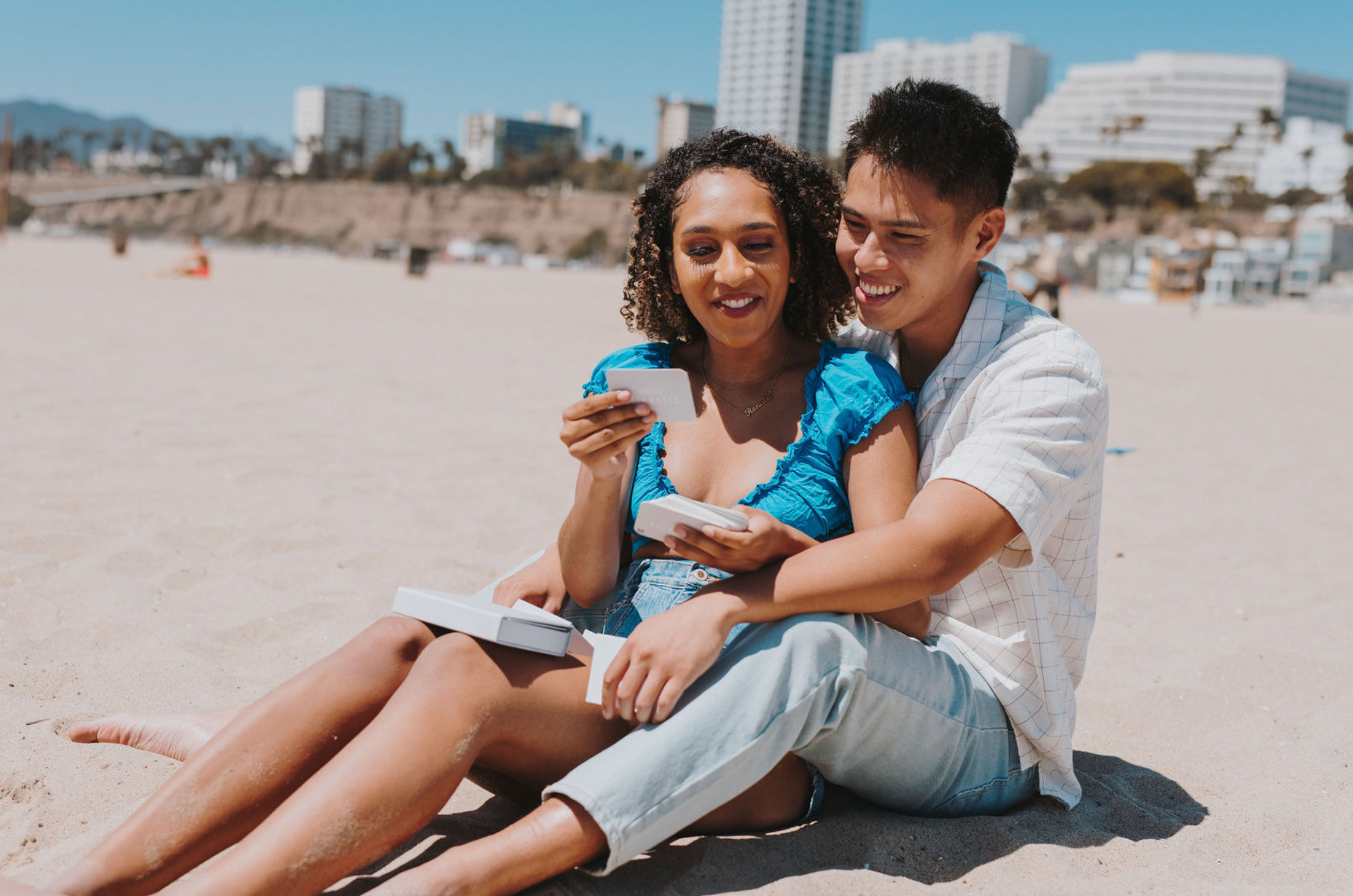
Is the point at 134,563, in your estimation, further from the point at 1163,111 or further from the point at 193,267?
the point at 1163,111

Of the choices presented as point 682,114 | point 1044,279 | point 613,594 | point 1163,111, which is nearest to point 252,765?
point 613,594

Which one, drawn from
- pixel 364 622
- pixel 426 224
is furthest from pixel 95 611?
pixel 426 224

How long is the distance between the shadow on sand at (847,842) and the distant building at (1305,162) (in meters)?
113

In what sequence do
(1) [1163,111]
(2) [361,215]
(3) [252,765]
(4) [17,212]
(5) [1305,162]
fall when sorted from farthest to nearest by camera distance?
(1) [1163,111]
(2) [361,215]
(5) [1305,162]
(4) [17,212]
(3) [252,765]

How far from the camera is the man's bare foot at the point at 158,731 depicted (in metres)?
2.42

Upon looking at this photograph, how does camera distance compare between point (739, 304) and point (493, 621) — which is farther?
point (739, 304)

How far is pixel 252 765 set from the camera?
1.93 metres

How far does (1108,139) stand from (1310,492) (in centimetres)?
13681

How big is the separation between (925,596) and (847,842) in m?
0.55

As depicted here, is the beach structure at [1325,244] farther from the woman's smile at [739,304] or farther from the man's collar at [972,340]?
the woman's smile at [739,304]

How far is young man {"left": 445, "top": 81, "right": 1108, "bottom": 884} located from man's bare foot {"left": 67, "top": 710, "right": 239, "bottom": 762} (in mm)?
960

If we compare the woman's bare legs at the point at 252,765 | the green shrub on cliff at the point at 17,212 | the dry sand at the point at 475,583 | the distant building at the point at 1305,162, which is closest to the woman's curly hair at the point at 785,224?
the woman's bare legs at the point at 252,765

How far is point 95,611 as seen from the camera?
3.32m

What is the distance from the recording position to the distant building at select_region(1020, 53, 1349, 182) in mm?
128625
